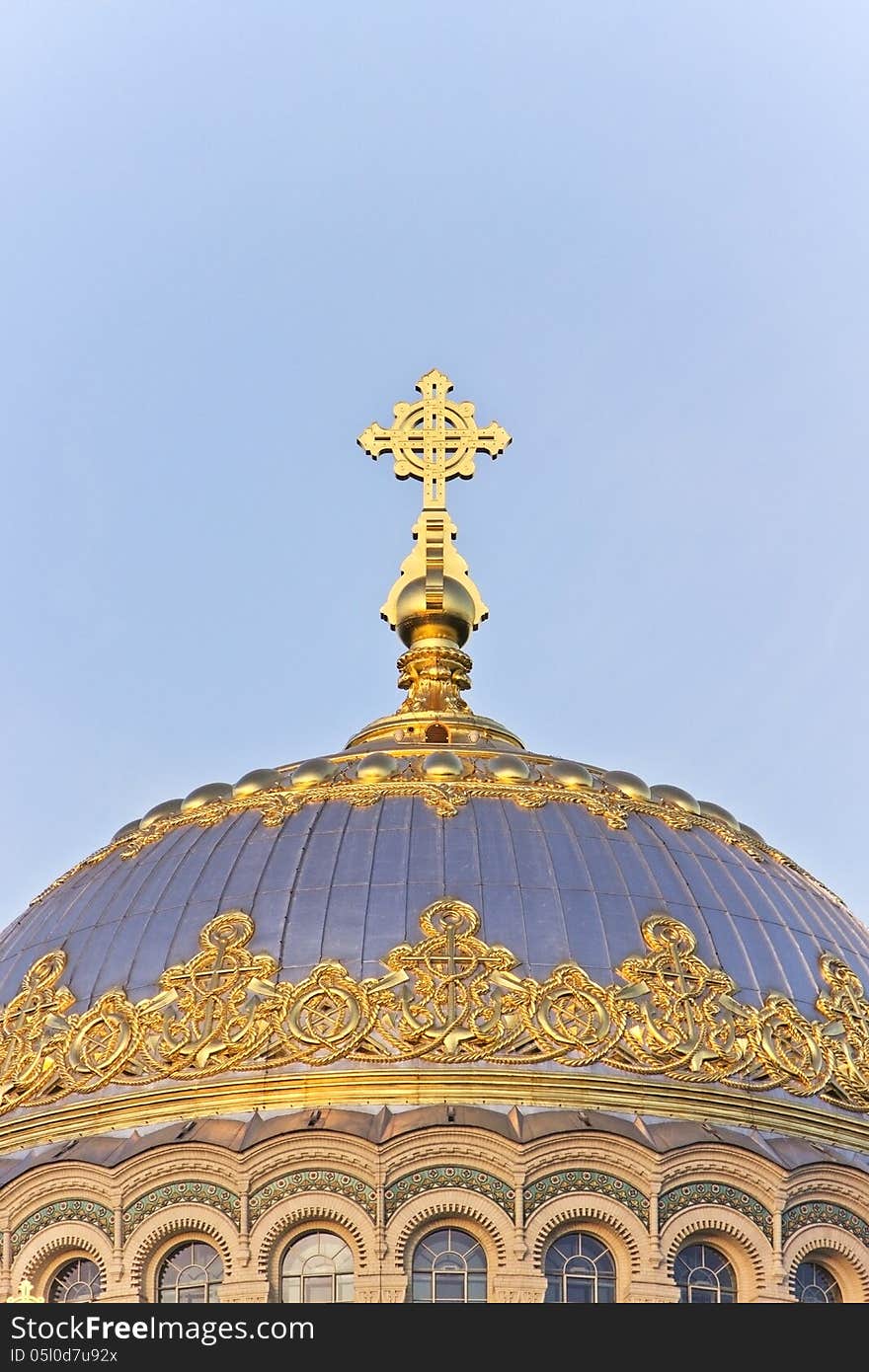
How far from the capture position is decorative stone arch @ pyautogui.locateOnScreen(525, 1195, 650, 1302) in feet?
133

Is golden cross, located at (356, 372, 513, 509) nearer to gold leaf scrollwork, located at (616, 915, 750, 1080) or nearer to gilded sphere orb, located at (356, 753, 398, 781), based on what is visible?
gilded sphere orb, located at (356, 753, 398, 781)

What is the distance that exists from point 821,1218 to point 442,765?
25.8 ft

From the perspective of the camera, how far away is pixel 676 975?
4356 centimetres

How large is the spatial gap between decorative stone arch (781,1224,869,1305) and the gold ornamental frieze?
2048mm

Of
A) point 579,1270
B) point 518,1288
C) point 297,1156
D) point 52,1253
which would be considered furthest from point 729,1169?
point 52,1253

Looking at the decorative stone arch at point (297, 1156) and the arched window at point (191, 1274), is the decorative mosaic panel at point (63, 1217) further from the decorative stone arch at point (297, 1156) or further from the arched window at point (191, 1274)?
the decorative stone arch at point (297, 1156)

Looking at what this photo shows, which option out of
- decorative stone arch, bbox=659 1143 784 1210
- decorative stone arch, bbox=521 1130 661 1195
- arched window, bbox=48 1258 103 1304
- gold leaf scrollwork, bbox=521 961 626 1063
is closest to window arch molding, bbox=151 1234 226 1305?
arched window, bbox=48 1258 103 1304

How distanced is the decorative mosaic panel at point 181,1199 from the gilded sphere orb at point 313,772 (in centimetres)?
670

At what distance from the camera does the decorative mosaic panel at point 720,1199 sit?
1618 inches

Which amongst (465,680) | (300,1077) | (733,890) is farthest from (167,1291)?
(465,680)

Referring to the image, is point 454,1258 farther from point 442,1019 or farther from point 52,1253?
point 52,1253

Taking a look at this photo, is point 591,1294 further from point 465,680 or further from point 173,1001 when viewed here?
point 465,680

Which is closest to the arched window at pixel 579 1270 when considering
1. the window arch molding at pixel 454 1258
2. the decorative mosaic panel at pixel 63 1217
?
the window arch molding at pixel 454 1258

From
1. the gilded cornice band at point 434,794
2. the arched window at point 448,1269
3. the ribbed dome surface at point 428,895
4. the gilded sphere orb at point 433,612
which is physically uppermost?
the gilded sphere orb at point 433,612
